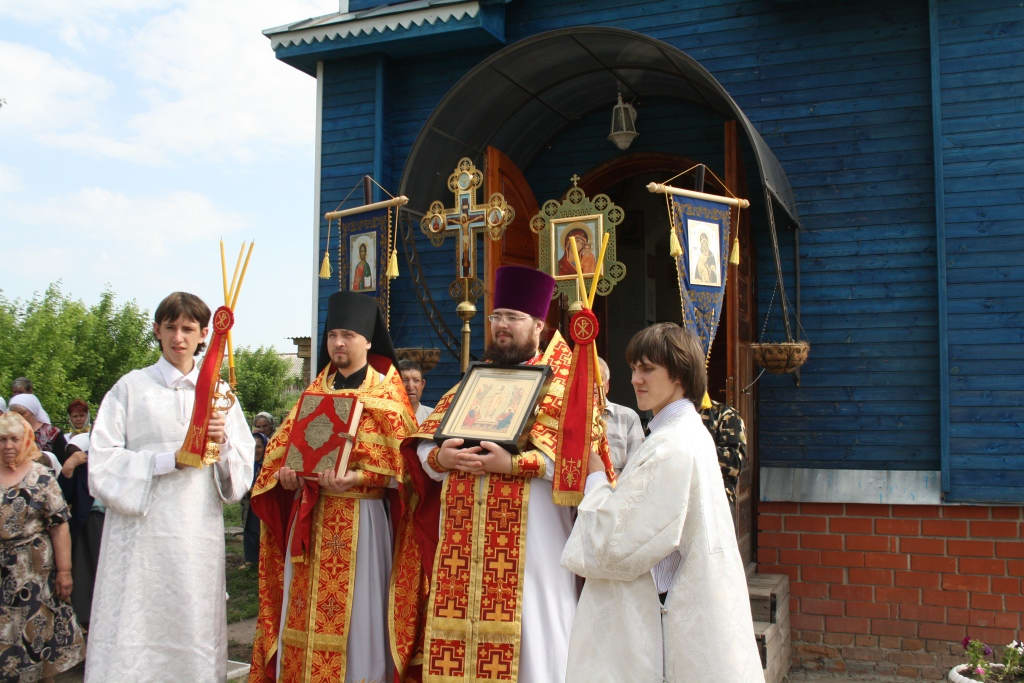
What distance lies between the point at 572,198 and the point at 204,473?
9.76ft

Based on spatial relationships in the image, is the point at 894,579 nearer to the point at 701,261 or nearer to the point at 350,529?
the point at 701,261

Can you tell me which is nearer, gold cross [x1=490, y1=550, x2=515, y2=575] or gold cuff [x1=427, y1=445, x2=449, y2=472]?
gold cross [x1=490, y1=550, x2=515, y2=575]

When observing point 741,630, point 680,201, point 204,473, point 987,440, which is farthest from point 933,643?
point 204,473

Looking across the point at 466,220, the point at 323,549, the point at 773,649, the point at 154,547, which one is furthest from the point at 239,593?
the point at 773,649

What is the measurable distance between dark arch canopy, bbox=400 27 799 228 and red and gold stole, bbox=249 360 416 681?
2866 mm

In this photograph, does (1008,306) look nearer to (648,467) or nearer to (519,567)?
(519,567)

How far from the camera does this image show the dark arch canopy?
6484 millimetres

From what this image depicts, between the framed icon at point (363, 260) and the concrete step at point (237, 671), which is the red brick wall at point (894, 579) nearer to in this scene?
the framed icon at point (363, 260)

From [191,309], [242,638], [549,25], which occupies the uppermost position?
[549,25]

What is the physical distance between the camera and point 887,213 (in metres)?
6.65

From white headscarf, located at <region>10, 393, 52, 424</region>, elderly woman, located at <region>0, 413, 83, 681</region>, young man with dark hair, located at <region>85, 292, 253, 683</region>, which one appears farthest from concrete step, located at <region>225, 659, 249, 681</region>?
white headscarf, located at <region>10, 393, 52, 424</region>

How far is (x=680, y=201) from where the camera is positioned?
576 cm

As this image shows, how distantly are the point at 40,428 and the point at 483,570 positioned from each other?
466cm

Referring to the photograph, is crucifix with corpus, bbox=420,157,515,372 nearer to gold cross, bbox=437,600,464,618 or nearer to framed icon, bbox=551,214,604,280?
framed icon, bbox=551,214,604,280
